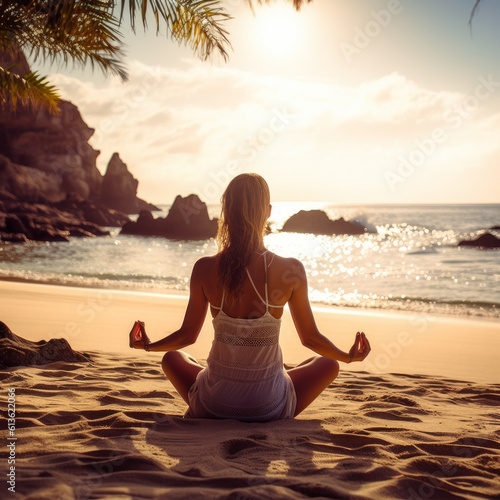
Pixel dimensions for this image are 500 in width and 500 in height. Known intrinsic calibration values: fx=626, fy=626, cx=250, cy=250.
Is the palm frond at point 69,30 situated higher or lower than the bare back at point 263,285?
higher

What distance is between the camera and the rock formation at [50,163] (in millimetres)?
52344

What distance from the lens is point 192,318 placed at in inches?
140

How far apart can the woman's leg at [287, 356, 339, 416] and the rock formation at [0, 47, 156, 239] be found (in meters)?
46.5

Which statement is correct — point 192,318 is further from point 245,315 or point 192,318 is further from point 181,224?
point 181,224

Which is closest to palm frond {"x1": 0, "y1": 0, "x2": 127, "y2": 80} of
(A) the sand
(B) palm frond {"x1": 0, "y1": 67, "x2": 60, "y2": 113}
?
(B) palm frond {"x1": 0, "y1": 67, "x2": 60, "y2": 113}

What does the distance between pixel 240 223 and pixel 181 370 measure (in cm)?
104

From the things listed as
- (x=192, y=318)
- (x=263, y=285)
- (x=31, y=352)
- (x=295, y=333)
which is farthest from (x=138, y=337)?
(x=295, y=333)

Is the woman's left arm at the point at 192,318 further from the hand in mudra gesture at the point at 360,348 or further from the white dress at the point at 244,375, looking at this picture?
the hand in mudra gesture at the point at 360,348

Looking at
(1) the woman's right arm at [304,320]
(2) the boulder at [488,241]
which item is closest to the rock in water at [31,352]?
(1) the woman's right arm at [304,320]

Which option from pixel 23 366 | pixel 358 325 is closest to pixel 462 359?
pixel 358 325

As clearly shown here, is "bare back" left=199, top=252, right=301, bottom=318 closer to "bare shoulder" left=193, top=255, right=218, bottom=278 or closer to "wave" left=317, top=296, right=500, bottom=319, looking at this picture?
"bare shoulder" left=193, top=255, right=218, bottom=278

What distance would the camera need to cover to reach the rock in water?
502 centimetres

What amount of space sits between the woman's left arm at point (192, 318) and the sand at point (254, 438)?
0.45m

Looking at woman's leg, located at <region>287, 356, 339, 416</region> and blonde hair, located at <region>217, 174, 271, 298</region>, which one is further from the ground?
blonde hair, located at <region>217, 174, 271, 298</region>
